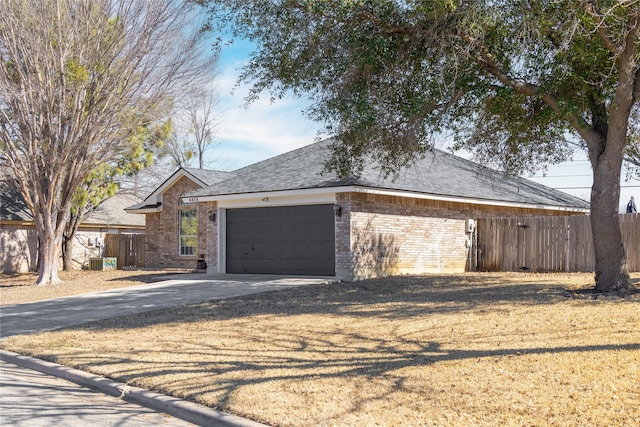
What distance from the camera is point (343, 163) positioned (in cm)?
1620

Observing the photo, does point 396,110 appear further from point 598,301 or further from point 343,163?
point 598,301

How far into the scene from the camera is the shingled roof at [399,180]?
19.3 meters

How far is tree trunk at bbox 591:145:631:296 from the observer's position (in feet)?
40.6

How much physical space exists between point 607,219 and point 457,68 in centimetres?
417

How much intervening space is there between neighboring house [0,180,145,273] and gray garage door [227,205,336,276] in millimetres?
15225

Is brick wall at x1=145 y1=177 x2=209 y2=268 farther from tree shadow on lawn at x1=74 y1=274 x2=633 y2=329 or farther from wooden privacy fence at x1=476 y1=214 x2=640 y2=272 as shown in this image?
wooden privacy fence at x1=476 y1=214 x2=640 y2=272

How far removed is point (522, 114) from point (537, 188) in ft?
46.3

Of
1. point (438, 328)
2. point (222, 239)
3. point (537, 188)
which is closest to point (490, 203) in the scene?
point (537, 188)

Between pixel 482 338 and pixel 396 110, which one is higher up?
pixel 396 110

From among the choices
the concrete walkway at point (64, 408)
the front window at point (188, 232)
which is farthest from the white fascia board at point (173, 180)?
the concrete walkway at point (64, 408)

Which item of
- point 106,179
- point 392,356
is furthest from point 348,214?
point 106,179

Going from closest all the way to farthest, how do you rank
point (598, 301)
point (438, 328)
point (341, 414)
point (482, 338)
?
point (341, 414), point (482, 338), point (438, 328), point (598, 301)

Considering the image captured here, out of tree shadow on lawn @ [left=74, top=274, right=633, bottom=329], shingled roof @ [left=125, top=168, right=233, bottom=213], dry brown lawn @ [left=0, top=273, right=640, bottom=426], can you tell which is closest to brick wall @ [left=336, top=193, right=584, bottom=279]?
tree shadow on lawn @ [left=74, top=274, right=633, bottom=329]

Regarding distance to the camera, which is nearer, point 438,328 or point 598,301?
point 438,328
